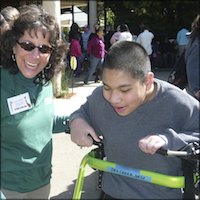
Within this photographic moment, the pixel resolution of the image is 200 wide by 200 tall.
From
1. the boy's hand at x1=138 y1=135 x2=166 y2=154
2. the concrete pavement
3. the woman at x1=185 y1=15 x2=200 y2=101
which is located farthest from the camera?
the concrete pavement

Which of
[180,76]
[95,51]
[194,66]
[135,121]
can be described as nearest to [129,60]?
[135,121]

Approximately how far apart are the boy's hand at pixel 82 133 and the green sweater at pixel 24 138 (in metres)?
0.21

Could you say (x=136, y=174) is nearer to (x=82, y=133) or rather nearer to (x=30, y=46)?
(x=82, y=133)

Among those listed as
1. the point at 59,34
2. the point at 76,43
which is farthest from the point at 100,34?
the point at 59,34

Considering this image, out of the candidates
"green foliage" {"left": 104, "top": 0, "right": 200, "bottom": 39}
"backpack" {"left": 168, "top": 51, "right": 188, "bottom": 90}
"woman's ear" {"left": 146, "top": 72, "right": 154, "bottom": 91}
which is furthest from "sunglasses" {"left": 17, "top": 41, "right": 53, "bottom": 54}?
"green foliage" {"left": 104, "top": 0, "right": 200, "bottom": 39}

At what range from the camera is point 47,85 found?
97.4 inches

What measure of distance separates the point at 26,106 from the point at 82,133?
0.33 m

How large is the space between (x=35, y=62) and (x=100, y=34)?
32.3 feet

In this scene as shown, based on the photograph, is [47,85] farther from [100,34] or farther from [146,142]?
[100,34]

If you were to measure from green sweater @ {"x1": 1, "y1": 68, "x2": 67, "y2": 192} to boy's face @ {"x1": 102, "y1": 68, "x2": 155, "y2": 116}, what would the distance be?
0.47 m

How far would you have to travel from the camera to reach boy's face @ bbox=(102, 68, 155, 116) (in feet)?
6.45

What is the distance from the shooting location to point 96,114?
90.0 inches

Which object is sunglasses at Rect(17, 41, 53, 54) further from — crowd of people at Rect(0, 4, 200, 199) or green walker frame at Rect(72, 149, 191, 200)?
green walker frame at Rect(72, 149, 191, 200)

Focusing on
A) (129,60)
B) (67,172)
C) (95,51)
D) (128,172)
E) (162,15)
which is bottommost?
(162,15)
